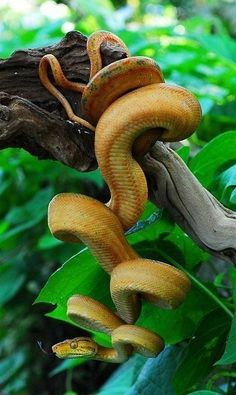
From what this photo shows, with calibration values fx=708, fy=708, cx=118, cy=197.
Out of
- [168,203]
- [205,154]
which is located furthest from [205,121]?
[168,203]

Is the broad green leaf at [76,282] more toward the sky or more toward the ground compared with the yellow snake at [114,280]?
more toward the ground

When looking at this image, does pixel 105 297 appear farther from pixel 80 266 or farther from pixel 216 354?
pixel 216 354

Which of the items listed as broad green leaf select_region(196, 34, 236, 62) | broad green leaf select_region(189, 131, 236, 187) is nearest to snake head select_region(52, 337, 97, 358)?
broad green leaf select_region(189, 131, 236, 187)

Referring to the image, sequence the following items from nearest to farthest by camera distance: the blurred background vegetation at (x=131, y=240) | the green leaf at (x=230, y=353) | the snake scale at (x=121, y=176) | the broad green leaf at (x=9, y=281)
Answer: the snake scale at (x=121, y=176) < the green leaf at (x=230, y=353) < the blurred background vegetation at (x=131, y=240) < the broad green leaf at (x=9, y=281)

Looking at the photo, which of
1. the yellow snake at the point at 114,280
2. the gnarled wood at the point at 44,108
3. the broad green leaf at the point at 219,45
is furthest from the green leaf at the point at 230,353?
the broad green leaf at the point at 219,45

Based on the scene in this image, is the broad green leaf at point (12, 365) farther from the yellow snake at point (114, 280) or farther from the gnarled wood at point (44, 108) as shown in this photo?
the gnarled wood at point (44, 108)

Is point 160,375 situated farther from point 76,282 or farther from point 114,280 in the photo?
point 114,280
